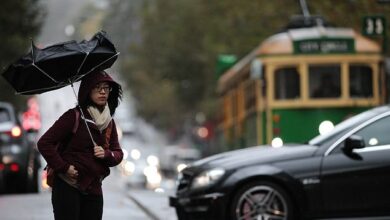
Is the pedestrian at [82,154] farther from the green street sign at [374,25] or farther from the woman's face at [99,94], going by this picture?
the green street sign at [374,25]

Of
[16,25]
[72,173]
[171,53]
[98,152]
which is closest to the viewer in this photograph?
[72,173]

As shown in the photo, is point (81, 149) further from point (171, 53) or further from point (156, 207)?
point (171, 53)

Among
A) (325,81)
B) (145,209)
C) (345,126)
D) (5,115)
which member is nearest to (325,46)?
(325,81)

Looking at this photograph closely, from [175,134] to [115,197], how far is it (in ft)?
272

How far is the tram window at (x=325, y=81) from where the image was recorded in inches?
899

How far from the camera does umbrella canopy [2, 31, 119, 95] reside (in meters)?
8.24

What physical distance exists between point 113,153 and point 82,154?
0.21m

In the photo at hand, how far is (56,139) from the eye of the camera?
8.17m

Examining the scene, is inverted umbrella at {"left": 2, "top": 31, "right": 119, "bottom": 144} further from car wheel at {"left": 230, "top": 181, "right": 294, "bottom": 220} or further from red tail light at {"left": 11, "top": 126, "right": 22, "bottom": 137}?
red tail light at {"left": 11, "top": 126, "right": 22, "bottom": 137}

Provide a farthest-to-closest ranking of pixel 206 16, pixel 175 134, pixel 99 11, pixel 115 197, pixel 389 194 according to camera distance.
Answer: pixel 99 11 < pixel 175 134 < pixel 206 16 < pixel 115 197 < pixel 389 194

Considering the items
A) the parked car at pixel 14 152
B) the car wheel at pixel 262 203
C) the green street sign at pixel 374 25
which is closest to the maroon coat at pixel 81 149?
the car wheel at pixel 262 203

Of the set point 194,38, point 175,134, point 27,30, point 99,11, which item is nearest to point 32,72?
point 27,30

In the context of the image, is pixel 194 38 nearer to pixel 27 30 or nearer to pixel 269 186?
pixel 27 30

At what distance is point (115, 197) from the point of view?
1972 cm
